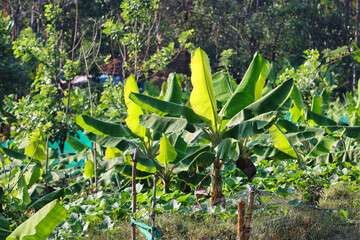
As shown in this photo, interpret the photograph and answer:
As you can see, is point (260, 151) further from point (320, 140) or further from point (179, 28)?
point (179, 28)

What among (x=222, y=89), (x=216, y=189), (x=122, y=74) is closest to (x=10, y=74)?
(x=122, y=74)

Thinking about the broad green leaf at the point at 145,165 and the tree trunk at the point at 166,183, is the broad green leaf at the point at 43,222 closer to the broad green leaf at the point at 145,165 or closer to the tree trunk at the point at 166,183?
the broad green leaf at the point at 145,165

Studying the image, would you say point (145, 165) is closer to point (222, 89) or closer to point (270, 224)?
point (222, 89)

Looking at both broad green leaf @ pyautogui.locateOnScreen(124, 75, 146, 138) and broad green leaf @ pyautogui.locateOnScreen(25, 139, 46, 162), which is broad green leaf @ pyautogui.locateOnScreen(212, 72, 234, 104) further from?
broad green leaf @ pyautogui.locateOnScreen(25, 139, 46, 162)

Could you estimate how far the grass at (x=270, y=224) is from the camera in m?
4.39

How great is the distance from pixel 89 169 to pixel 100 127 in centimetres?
110

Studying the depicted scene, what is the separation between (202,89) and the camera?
4.78 m

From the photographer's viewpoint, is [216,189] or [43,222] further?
[216,189]

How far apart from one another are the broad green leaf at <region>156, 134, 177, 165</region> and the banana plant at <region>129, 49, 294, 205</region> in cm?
16

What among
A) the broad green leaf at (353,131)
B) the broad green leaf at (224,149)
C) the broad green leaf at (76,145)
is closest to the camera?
the broad green leaf at (224,149)

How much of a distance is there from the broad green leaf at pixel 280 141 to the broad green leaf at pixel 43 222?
9.69 ft

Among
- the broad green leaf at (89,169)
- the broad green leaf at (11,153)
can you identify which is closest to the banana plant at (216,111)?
the broad green leaf at (89,169)

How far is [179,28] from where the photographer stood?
2216cm

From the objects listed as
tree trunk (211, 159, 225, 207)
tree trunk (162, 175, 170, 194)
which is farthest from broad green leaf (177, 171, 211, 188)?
tree trunk (211, 159, 225, 207)
